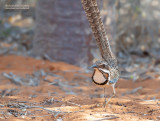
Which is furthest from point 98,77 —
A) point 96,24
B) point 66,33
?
point 66,33

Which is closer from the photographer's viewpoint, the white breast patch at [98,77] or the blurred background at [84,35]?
the white breast patch at [98,77]

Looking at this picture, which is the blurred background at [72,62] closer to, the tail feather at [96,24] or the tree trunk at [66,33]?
the tree trunk at [66,33]

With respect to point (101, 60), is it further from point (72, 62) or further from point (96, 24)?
point (72, 62)

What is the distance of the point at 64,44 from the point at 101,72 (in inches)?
170

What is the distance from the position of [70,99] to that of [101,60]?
2.82 feet

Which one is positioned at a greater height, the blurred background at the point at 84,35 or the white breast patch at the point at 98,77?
A: the blurred background at the point at 84,35

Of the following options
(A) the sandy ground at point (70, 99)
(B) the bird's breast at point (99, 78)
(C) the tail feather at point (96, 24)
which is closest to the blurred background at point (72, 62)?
(A) the sandy ground at point (70, 99)

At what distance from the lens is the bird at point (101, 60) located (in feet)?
12.0

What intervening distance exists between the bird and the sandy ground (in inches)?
15.8

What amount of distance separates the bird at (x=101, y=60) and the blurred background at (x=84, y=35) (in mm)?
1817

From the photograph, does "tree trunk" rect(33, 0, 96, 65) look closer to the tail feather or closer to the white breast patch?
the tail feather

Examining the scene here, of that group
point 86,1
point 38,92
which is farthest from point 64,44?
point 86,1

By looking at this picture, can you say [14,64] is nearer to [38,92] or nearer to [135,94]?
[38,92]

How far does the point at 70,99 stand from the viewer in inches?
173
